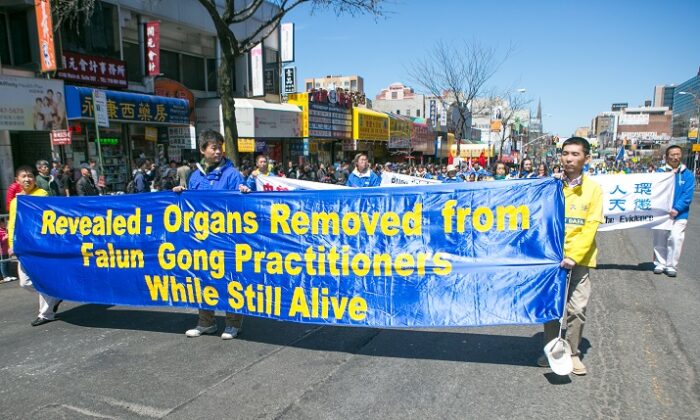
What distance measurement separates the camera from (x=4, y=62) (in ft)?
43.0

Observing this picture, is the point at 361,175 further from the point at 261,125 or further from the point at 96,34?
the point at 261,125

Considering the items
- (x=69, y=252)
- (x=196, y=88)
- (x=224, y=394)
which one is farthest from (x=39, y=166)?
(x=196, y=88)

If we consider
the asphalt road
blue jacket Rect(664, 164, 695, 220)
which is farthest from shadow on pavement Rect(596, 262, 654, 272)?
the asphalt road

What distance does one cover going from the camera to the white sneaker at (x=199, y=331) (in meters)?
4.58

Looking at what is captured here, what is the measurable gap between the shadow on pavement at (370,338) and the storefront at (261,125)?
45.3ft

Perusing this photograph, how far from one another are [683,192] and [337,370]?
6.21 metres

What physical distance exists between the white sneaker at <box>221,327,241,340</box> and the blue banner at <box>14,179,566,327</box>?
335 mm

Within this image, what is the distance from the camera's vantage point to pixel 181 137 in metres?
17.1

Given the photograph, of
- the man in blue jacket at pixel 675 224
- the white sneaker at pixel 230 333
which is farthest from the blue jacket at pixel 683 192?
the white sneaker at pixel 230 333

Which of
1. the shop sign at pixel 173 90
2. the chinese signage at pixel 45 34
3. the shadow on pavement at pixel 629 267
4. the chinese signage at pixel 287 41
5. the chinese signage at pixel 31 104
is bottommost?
the shadow on pavement at pixel 629 267

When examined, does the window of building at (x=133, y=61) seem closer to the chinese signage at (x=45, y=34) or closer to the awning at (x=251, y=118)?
the awning at (x=251, y=118)

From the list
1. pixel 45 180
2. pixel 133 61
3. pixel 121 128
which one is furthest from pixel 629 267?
pixel 133 61

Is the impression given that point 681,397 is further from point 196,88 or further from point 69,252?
point 196,88

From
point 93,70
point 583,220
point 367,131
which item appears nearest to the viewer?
point 583,220
